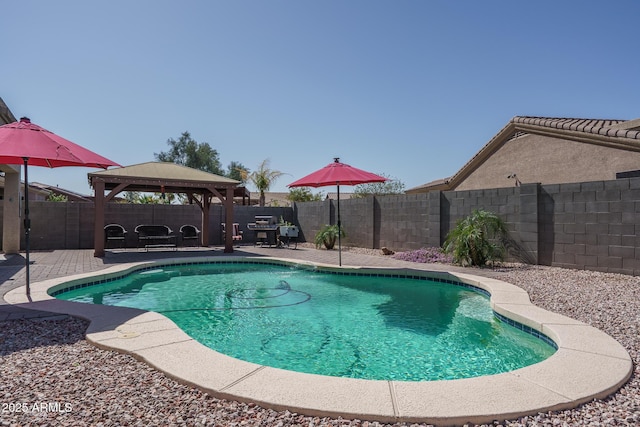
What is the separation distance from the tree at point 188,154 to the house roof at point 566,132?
87.9ft

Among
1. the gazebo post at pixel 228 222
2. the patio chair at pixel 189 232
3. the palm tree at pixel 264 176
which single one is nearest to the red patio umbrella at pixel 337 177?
the gazebo post at pixel 228 222

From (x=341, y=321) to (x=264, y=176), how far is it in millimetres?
21540

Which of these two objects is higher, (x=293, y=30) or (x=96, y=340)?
(x=293, y=30)

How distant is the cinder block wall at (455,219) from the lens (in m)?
7.16

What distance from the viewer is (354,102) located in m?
14.7

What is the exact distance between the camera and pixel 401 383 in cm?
255

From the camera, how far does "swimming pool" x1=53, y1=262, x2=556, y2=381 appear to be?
3.67 metres

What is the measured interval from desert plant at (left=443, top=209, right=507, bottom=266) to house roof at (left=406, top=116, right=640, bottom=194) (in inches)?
179

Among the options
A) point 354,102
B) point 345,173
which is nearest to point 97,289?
point 345,173

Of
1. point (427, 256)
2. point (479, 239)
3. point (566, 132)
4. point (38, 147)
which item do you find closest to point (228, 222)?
point (427, 256)

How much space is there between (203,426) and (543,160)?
14020 mm

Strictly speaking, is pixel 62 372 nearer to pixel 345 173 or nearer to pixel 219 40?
pixel 345 173

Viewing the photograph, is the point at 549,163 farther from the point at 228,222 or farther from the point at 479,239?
the point at 228,222

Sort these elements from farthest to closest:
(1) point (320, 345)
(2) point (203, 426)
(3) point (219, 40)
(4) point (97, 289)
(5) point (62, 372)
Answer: (3) point (219, 40) < (4) point (97, 289) < (1) point (320, 345) < (5) point (62, 372) < (2) point (203, 426)
